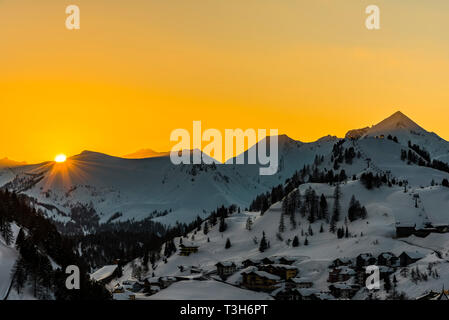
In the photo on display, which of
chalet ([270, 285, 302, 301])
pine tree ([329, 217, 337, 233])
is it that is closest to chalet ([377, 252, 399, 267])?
chalet ([270, 285, 302, 301])

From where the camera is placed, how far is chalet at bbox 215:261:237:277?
158 metres

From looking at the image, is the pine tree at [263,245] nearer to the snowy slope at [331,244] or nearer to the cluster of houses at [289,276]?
the snowy slope at [331,244]

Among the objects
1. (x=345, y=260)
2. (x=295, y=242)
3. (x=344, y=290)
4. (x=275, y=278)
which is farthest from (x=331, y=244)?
(x=344, y=290)

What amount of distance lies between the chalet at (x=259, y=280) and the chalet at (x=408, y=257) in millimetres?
22823

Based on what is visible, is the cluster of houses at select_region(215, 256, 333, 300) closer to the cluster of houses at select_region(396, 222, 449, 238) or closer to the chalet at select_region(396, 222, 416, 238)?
the chalet at select_region(396, 222, 416, 238)

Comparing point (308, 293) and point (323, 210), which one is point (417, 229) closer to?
point (323, 210)

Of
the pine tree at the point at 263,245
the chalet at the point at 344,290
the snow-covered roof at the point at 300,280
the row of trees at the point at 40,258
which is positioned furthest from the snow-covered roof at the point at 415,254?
the row of trees at the point at 40,258

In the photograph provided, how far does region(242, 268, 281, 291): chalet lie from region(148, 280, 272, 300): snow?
246 centimetres

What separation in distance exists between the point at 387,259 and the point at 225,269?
109 feet

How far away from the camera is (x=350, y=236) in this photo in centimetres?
16925
